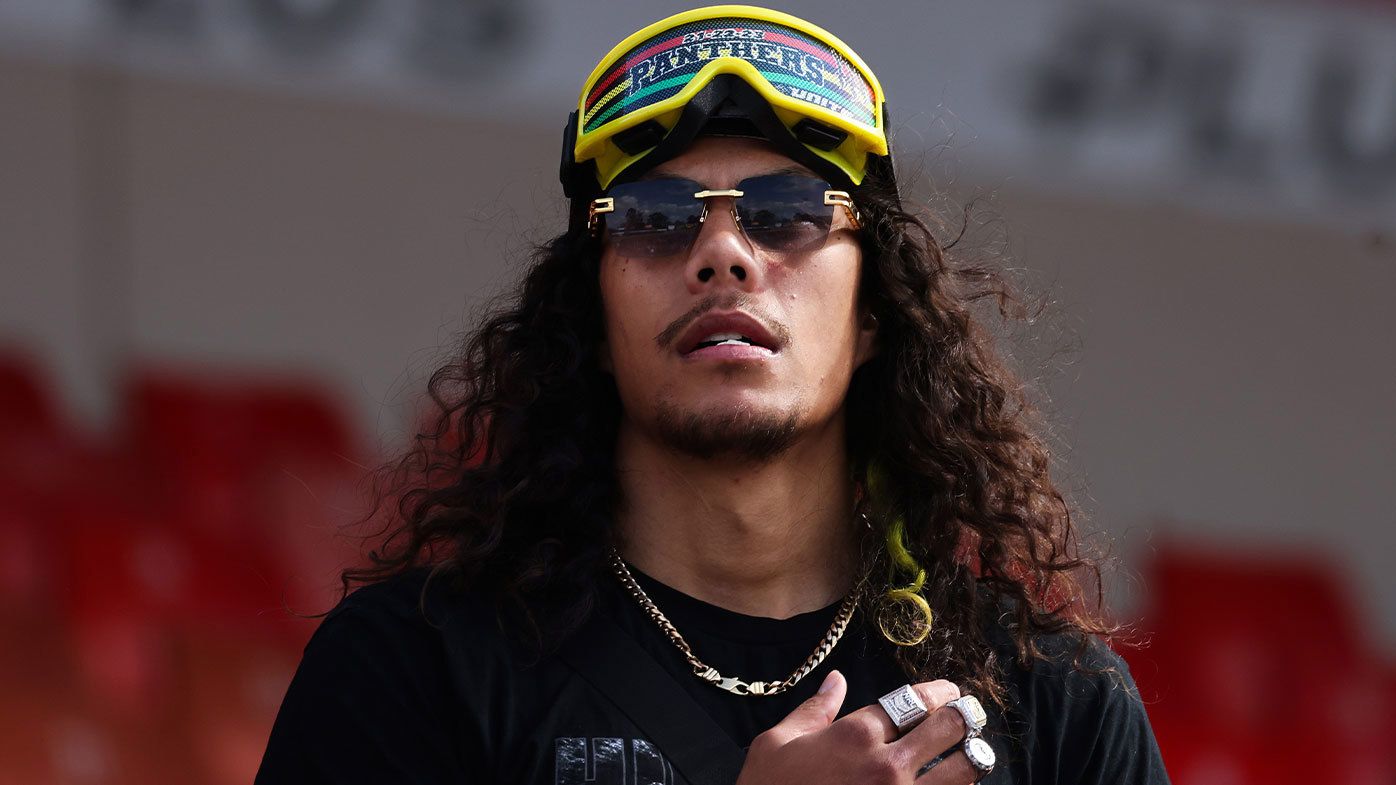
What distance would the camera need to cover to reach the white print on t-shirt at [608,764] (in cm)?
188

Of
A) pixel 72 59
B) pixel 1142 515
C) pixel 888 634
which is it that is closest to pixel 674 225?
pixel 888 634

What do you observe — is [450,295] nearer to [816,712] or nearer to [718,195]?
[718,195]

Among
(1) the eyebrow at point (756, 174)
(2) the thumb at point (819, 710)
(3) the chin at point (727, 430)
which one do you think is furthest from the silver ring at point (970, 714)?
(1) the eyebrow at point (756, 174)

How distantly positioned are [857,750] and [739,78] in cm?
88

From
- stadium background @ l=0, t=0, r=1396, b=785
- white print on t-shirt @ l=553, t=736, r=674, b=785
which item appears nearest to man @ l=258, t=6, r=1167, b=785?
white print on t-shirt @ l=553, t=736, r=674, b=785

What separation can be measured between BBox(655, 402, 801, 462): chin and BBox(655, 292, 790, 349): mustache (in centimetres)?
8

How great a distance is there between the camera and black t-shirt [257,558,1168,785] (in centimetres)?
189

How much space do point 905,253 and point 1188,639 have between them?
4717mm

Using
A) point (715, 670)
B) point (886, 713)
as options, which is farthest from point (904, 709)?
point (715, 670)

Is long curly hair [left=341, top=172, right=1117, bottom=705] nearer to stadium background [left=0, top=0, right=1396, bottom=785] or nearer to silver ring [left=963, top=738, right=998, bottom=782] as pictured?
silver ring [left=963, top=738, right=998, bottom=782]

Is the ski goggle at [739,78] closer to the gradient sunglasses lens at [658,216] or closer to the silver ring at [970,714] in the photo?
the gradient sunglasses lens at [658,216]

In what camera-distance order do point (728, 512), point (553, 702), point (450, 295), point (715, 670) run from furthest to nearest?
point (450, 295)
point (728, 512)
point (715, 670)
point (553, 702)

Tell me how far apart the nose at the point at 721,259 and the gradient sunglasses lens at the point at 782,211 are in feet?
0.07

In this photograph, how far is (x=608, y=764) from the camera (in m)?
1.89
